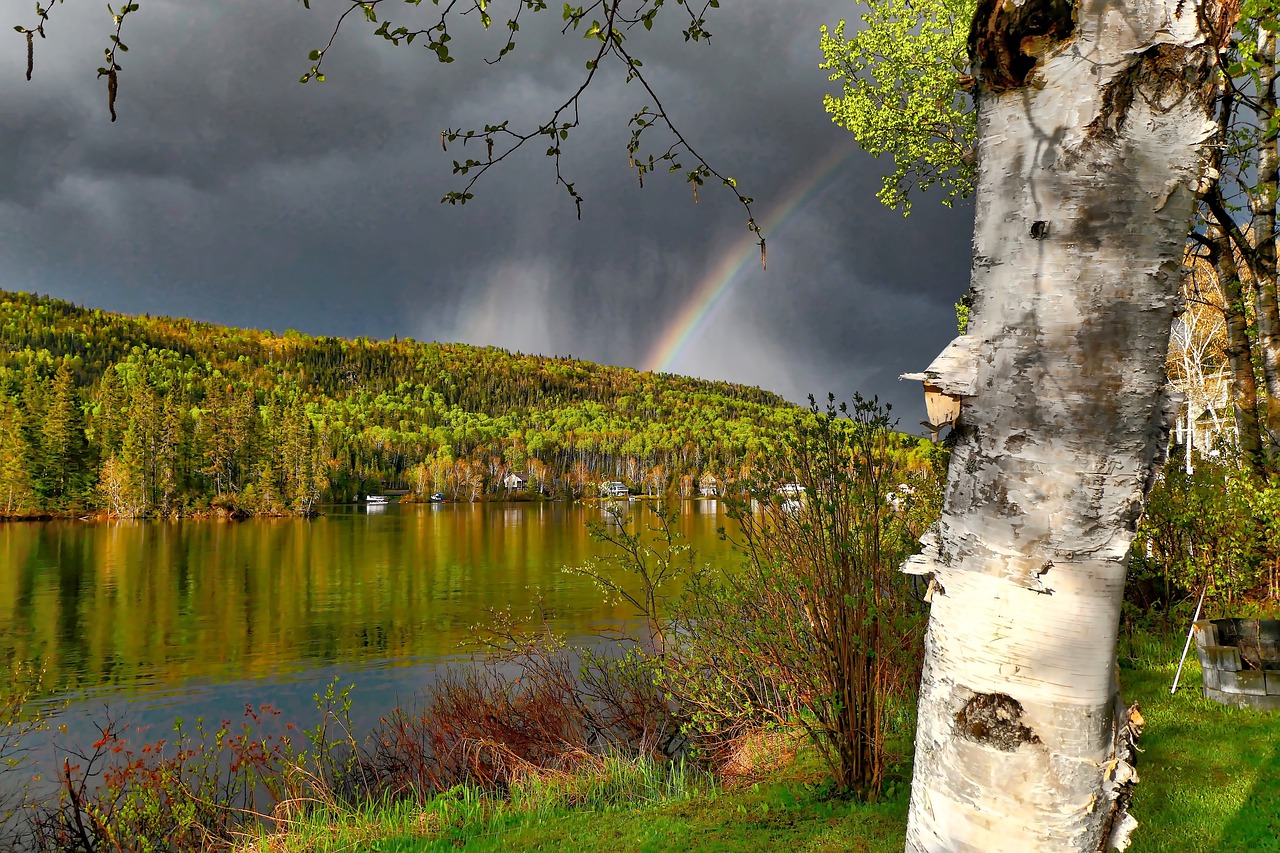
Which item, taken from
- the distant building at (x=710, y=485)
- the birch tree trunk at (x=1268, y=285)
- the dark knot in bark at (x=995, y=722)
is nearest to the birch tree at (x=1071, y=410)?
the dark knot in bark at (x=995, y=722)

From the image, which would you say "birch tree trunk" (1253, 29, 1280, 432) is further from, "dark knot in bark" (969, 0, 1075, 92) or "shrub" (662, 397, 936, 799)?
"dark knot in bark" (969, 0, 1075, 92)

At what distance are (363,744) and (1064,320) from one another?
11586mm

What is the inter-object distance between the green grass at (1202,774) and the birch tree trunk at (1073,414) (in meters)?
2.38

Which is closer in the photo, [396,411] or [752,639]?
[752,639]

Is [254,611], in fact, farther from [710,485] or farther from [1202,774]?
[1202,774]

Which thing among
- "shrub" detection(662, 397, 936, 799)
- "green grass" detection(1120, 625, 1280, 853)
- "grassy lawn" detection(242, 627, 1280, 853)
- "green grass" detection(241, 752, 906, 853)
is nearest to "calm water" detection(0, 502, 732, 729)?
"green grass" detection(241, 752, 906, 853)

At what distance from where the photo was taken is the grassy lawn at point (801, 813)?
4129 millimetres

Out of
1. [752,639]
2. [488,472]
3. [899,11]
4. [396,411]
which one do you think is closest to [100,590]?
[752,639]

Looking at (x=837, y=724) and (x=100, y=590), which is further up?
(x=837, y=724)

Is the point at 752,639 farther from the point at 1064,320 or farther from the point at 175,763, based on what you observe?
the point at 175,763

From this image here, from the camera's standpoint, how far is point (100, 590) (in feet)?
87.1

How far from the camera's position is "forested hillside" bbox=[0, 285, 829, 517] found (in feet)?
234

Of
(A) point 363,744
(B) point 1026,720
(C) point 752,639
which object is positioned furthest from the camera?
(A) point 363,744

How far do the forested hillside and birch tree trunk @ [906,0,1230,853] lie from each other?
4.58m
